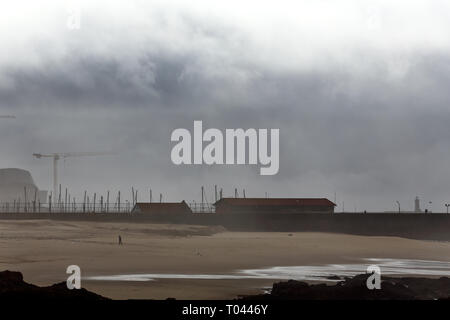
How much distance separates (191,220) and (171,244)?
109ft

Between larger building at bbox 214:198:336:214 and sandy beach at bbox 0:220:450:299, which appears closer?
sandy beach at bbox 0:220:450:299

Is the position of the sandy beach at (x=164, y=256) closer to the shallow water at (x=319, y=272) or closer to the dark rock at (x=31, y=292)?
the shallow water at (x=319, y=272)

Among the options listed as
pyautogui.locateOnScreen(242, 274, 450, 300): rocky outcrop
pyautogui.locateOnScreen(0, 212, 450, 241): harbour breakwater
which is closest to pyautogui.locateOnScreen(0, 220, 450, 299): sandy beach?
pyautogui.locateOnScreen(242, 274, 450, 300): rocky outcrop

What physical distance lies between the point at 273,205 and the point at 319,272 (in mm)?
74957

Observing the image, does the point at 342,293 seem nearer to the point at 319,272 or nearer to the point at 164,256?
the point at 319,272

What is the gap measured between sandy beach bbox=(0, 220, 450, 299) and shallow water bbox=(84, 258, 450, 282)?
46.2 inches

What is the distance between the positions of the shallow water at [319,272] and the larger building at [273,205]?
6143 centimetres

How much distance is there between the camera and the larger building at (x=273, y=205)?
11388 centimetres

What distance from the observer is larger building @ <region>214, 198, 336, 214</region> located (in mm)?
113875

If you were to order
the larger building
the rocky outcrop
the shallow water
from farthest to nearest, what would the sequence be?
the larger building
the shallow water
the rocky outcrop

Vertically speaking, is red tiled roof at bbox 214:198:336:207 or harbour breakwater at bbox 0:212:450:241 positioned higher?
red tiled roof at bbox 214:198:336:207

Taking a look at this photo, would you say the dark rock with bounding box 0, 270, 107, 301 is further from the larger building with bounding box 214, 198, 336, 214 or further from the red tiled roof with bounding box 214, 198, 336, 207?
the red tiled roof with bounding box 214, 198, 336, 207

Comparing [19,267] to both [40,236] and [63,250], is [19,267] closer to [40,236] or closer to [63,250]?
[63,250]

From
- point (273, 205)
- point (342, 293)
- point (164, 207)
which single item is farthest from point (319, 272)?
point (164, 207)
